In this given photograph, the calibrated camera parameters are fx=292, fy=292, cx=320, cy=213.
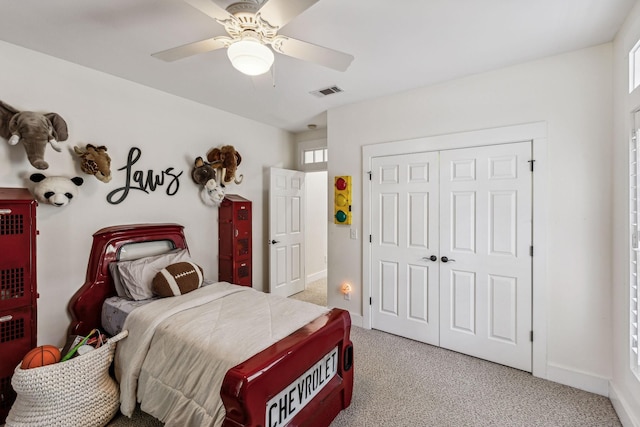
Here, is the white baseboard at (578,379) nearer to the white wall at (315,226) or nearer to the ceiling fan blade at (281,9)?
the ceiling fan blade at (281,9)

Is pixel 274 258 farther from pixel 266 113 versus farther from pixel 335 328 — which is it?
pixel 335 328

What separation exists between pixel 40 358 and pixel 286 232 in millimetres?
2995

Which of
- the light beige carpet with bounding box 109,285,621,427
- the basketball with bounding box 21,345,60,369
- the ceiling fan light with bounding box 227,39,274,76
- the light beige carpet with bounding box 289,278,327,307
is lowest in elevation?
the light beige carpet with bounding box 109,285,621,427

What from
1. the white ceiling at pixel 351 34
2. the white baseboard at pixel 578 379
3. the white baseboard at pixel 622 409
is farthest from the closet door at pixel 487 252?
the white ceiling at pixel 351 34

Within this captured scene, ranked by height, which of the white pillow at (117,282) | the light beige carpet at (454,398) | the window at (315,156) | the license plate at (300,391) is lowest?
the light beige carpet at (454,398)

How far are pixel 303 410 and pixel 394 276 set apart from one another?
1.83 m

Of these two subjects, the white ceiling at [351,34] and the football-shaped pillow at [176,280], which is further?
the football-shaped pillow at [176,280]

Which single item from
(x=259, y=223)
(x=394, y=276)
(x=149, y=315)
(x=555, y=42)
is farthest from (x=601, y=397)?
(x=259, y=223)

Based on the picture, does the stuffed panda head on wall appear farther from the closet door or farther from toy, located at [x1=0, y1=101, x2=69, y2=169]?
the closet door

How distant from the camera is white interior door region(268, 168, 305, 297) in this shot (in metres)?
4.23

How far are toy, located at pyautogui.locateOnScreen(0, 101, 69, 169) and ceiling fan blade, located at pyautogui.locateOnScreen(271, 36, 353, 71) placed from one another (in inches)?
75.4

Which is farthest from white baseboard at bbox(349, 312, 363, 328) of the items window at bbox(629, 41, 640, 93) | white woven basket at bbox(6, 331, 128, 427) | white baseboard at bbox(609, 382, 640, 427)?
window at bbox(629, 41, 640, 93)

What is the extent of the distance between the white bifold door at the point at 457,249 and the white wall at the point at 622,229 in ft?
1.70

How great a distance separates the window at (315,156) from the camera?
15.3ft
